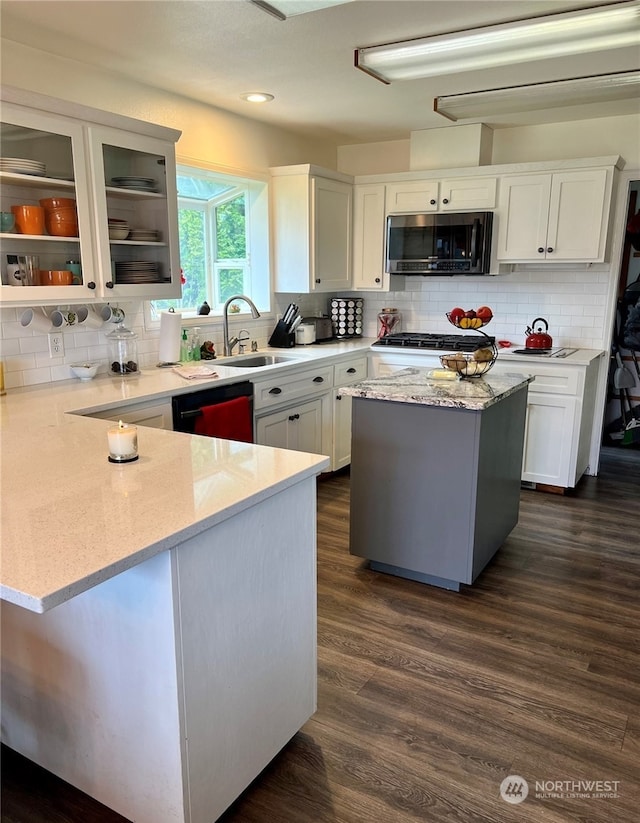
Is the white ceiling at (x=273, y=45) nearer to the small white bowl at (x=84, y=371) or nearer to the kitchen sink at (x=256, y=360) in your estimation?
the small white bowl at (x=84, y=371)

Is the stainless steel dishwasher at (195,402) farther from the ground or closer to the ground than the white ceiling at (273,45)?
closer to the ground

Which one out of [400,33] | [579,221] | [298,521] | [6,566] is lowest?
[298,521]

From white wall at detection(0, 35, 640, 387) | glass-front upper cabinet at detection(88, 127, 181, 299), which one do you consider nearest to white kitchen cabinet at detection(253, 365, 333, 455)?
white wall at detection(0, 35, 640, 387)

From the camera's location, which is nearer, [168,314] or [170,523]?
[170,523]

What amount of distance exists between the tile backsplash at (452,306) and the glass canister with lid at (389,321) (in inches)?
2.5

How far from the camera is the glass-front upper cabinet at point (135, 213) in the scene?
282cm

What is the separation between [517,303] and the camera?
4.67 meters

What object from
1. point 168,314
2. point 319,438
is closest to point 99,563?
point 168,314

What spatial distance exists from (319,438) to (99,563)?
307cm

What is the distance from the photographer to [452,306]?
4.95 m

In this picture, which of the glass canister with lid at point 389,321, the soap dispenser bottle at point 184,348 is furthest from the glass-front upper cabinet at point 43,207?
the glass canister with lid at point 389,321

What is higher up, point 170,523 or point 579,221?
point 579,221

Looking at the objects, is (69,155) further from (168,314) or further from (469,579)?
(469,579)

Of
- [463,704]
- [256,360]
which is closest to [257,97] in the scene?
[256,360]
